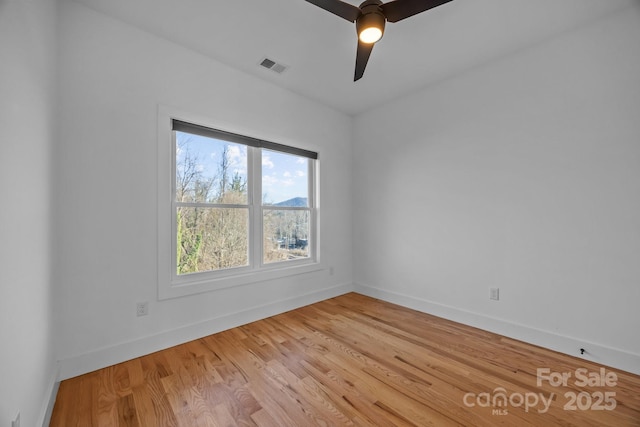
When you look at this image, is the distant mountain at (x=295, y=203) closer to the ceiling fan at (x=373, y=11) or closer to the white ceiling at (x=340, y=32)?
the white ceiling at (x=340, y=32)

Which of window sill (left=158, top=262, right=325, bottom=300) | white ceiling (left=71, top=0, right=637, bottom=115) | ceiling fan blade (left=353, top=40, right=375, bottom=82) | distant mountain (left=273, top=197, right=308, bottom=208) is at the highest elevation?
white ceiling (left=71, top=0, right=637, bottom=115)

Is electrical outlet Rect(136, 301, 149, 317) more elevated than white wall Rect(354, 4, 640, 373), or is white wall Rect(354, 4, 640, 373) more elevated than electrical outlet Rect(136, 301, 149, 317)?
white wall Rect(354, 4, 640, 373)

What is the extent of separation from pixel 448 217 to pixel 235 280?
250 cm

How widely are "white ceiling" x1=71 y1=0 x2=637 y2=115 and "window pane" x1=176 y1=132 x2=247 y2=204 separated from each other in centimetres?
87

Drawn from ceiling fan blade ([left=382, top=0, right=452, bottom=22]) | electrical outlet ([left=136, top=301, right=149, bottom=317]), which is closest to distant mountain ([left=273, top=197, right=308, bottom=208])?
electrical outlet ([left=136, top=301, right=149, bottom=317])

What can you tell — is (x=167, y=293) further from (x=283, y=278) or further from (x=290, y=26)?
(x=290, y=26)

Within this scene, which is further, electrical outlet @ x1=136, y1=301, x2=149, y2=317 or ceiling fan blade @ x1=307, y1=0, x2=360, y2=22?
electrical outlet @ x1=136, y1=301, x2=149, y2=317

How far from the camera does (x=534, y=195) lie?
2.45m

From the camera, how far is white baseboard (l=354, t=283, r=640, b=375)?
79.8 inches

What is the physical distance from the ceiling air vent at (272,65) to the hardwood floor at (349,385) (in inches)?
109

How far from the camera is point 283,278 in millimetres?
3221

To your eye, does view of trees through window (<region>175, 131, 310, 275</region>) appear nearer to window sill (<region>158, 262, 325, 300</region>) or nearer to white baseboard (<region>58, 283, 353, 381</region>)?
window sill (<region>158, 262, 325, 300</region>)

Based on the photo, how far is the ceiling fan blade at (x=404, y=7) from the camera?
1527mm

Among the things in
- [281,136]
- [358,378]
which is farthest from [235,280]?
[281,136]
